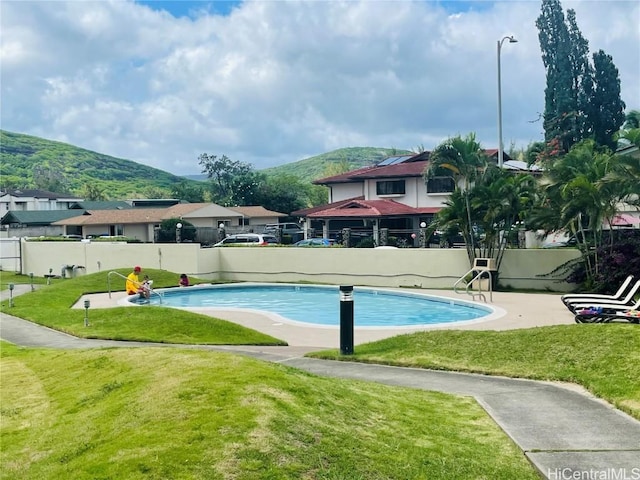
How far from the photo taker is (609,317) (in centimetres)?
1573

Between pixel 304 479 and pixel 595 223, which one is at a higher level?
pixel 595 223

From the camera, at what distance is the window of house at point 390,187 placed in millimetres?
48969

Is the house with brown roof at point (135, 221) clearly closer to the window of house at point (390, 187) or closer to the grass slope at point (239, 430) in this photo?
the window of house at point (390, 187)

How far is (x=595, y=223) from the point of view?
2389cm

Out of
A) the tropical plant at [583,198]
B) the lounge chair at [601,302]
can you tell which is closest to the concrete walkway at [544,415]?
the lounge chair at [601,302]

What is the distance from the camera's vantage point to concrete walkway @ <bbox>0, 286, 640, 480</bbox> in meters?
6.70

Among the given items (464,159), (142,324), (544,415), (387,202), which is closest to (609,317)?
(544,415)

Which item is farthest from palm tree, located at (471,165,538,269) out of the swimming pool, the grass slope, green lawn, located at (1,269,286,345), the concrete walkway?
the grass slope

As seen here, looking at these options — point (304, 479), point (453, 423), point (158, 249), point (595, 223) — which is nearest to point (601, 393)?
point (453, 423)

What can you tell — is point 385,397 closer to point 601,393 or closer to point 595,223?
point 601,393

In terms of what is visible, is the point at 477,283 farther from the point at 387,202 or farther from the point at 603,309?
the point at 387,202

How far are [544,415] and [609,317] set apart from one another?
8.03 metres

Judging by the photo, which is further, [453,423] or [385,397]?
[385,397]

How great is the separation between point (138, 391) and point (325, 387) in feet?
7.10
